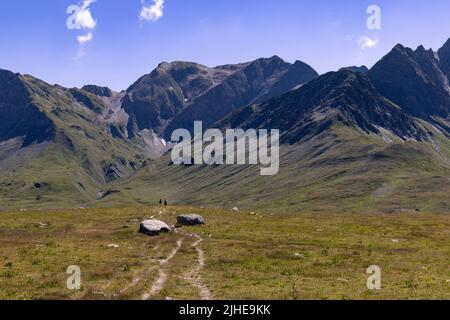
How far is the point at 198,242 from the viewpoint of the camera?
2574 inches

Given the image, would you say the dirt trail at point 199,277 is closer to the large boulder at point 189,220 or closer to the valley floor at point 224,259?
the valley floor at point 224,259

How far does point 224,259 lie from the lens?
53438mm

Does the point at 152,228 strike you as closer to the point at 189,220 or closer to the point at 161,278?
the point at 189,220

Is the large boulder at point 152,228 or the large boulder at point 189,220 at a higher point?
the large boulder at point 189,220

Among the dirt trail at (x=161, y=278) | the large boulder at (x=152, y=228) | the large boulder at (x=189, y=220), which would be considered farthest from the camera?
the large boulder at (x=189, y=220)

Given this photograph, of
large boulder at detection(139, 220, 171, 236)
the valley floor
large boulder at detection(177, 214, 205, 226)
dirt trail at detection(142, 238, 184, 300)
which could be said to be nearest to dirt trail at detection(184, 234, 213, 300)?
the valley floor

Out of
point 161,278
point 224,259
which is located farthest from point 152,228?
point 161,278

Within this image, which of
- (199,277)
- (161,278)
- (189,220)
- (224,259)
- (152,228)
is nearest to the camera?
(161,278)

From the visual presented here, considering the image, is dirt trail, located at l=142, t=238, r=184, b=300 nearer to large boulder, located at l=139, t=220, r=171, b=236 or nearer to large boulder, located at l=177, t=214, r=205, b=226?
large boulder, located at l=139, t=220, r=171, b=236

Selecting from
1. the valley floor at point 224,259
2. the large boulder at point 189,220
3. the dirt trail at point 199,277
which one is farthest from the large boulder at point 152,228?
the dirt trail at point 199,277

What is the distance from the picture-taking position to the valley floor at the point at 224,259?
1502 inches

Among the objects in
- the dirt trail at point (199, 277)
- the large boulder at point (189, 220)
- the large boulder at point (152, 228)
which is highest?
the large boulder at point (189, 220)
